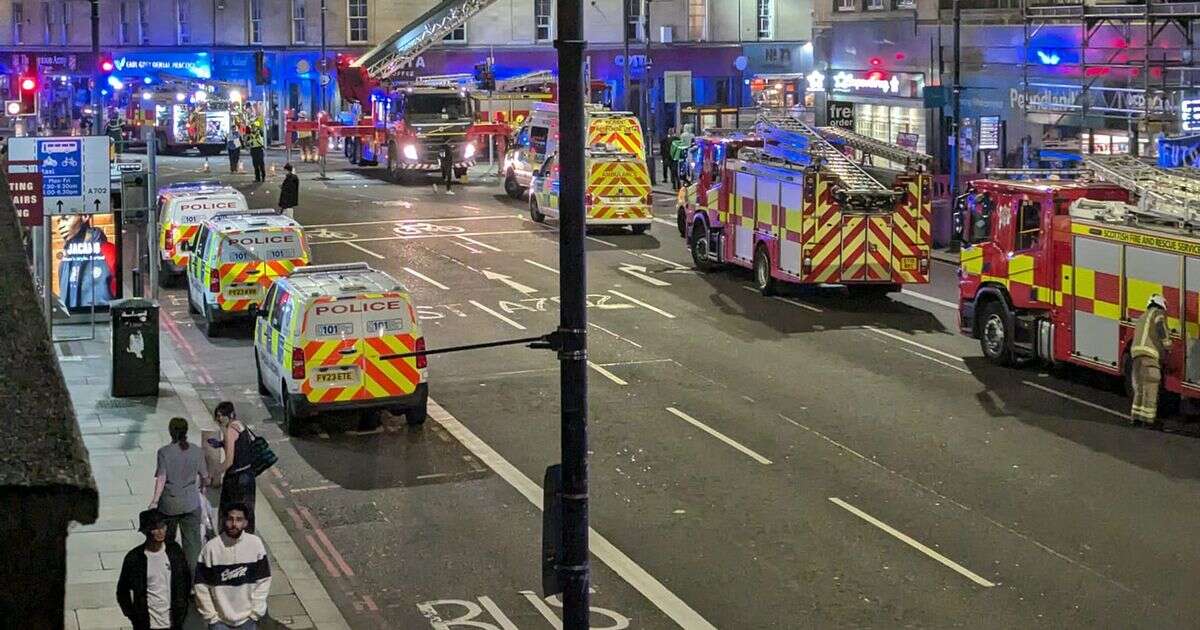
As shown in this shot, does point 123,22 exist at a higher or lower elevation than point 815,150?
higher

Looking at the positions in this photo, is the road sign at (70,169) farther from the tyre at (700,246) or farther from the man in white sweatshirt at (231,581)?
the man in white sweatshirt at (231,581)

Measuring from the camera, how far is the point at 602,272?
108 ft

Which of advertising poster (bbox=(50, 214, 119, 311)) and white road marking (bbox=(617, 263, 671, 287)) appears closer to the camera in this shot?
advertising poster (bbox=(50, 214, 119, 311))

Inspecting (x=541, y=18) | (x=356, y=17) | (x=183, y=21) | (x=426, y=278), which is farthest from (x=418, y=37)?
(x=426, y=278)

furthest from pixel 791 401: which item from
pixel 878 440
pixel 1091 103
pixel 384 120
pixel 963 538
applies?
pixel 384 120

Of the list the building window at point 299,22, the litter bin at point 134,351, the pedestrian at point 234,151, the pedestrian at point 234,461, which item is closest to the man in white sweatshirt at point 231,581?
the pedestrian at point 234,461

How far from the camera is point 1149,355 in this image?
1922 centimetres

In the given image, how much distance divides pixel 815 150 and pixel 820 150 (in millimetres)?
116

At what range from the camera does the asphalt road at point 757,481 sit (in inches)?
541

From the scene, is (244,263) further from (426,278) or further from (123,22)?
(123,22)

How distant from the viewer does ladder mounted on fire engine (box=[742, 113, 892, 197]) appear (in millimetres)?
28422

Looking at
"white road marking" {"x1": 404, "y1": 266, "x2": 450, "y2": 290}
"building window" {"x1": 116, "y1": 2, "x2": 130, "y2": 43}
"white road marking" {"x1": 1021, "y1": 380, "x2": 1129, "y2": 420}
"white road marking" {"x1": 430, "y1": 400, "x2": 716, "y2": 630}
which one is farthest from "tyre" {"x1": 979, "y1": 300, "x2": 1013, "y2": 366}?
"building window" {"x1": 116, "y1": 2, "x2": 130, "y2": 43}

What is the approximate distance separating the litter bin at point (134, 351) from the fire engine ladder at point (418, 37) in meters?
39.3

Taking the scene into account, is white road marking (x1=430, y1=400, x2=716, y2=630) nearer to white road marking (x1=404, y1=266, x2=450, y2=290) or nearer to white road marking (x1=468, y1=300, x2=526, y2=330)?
white road marking (x1=468, y1=300, x2=526, y2=330)
